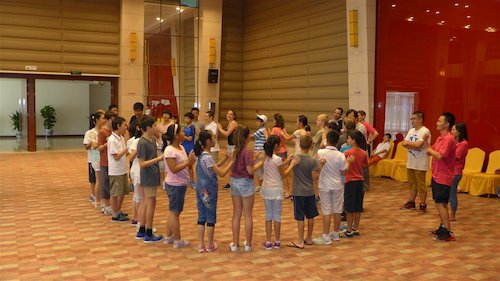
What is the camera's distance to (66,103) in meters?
22.7

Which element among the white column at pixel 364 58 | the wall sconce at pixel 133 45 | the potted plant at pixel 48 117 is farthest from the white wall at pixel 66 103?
the white column at pixel 364 58

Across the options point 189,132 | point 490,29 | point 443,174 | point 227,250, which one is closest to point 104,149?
point 189,132

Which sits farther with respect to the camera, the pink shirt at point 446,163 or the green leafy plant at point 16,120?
the green leafy plant at point 16,120

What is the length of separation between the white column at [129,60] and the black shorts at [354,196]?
11399 millimetres

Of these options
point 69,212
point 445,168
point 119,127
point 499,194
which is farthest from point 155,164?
point 499,194

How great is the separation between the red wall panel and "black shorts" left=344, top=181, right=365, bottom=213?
5.14 meters

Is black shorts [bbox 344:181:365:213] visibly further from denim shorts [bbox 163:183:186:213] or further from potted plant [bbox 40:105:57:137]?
potted plant [bbox 40:105:57:137]

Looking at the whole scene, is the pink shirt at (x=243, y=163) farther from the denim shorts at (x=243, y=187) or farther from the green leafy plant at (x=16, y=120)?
the green leafy plant at (x=16, y=120)

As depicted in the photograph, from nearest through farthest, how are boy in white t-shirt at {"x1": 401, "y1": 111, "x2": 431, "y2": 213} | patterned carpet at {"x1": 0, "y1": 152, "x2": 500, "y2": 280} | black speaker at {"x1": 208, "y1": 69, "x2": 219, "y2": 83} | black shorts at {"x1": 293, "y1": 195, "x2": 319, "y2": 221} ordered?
patterned carpet at {"x1": 0, "y1": 152, "x2": 500, "y2": 280} → black shorts at {"x1": 293, "y1": 195, "x2": 319, "y2": 221} → boy in white t-shirt at {"x1": 401, "y1": 111, "x2": 431, "y2": 213} → black speaker at {"x1": 208, "y1": 69, "x2": 219, "y2": 83}

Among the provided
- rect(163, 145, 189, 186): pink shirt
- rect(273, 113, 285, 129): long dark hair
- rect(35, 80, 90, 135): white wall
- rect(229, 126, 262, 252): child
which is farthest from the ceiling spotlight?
rect(35, 80, 90, 135): white wall

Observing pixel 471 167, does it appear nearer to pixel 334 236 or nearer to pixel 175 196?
pixel 334 236

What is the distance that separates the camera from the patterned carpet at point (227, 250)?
4512mm

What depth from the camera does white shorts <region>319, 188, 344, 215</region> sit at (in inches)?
213

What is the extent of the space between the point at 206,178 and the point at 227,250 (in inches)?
34.4
